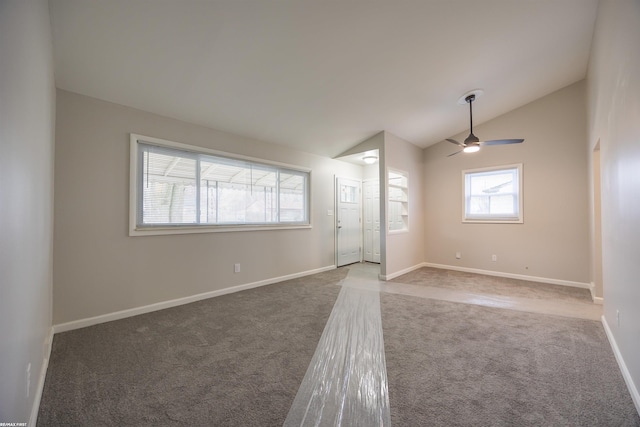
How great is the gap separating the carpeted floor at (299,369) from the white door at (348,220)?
103 inches

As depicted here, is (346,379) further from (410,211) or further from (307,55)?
(410,211)

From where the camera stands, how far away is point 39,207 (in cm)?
177

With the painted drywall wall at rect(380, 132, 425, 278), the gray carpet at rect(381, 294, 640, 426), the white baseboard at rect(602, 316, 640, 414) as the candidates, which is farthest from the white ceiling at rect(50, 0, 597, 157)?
the white baseboard at rect(602, 316, 640, 414)

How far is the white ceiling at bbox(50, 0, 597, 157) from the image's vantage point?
205 centimetres

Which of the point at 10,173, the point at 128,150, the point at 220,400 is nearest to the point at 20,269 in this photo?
the point at 10,173

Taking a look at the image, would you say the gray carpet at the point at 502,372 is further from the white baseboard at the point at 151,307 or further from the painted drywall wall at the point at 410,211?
the white baseboard at the point at 151,307

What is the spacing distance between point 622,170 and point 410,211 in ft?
11.7

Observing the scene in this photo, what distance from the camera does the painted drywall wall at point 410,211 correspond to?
4.60 metres

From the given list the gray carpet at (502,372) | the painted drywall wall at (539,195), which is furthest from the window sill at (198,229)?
the painted drywall wall at (539,195)

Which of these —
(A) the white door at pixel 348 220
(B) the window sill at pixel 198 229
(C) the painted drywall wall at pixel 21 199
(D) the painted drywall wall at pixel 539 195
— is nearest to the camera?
(C) the painted drywall wall at pixel 21 199

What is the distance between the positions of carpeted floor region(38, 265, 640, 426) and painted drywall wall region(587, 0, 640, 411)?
35 cm

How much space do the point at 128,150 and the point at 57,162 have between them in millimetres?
622

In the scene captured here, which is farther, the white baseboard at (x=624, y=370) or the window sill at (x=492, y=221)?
the window sill at (x=492, y=221)

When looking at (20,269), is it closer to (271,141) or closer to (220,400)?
(220,400)
